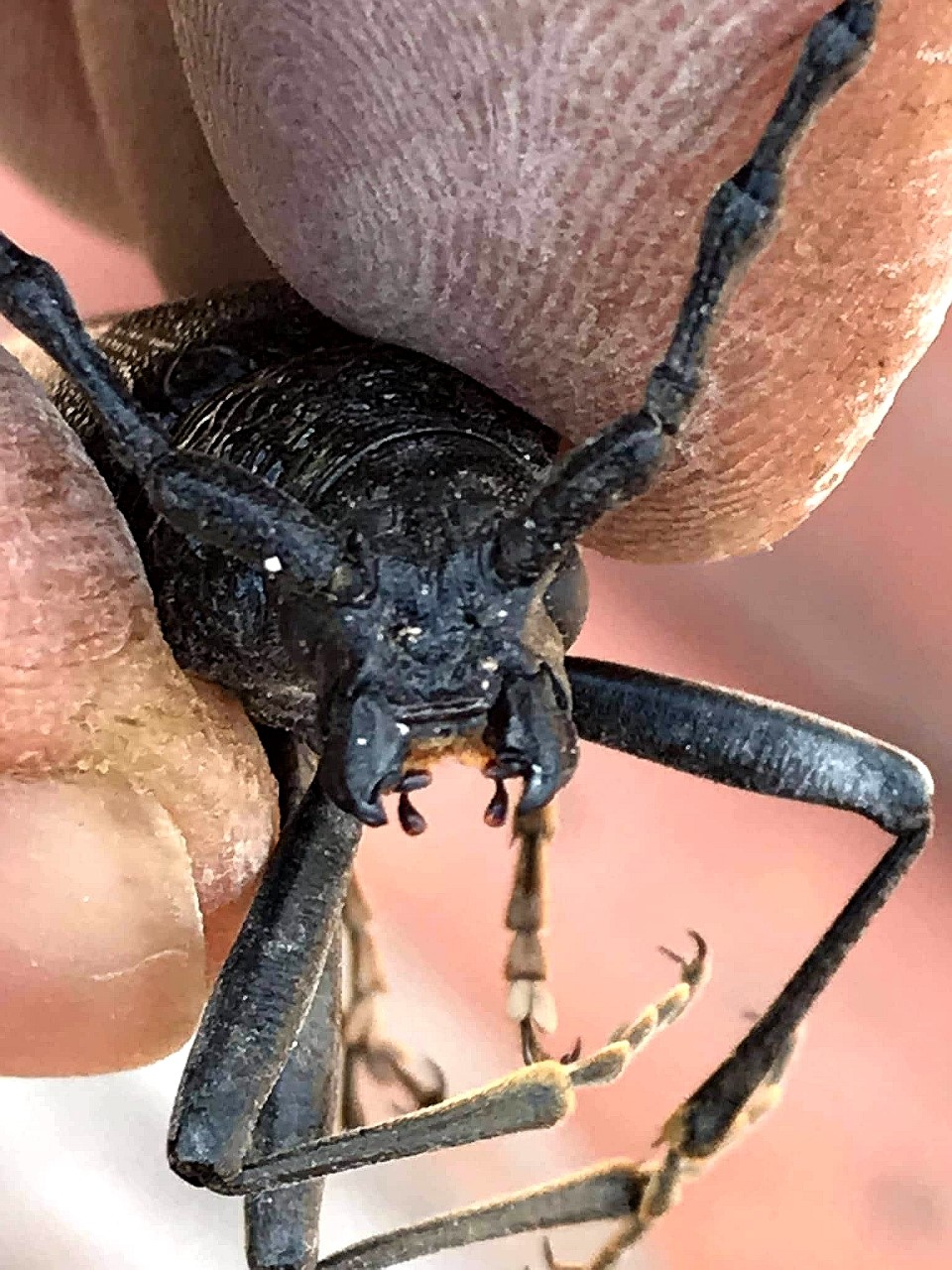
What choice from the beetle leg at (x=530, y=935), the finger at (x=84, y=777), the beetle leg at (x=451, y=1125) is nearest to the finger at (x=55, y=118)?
the finger at (x=84, y=777)

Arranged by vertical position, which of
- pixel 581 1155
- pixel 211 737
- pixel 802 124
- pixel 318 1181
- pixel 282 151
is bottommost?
pixel 581 1155

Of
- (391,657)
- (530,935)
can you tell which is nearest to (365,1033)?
(530,935)

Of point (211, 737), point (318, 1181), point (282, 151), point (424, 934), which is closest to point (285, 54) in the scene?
point (282, 151)

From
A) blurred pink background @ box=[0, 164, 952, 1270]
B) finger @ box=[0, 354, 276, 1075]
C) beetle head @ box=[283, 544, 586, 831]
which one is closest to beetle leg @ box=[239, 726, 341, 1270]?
finger @ box=[0, 354, 276, 1075]

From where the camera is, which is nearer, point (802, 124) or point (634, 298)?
point (802, 124)

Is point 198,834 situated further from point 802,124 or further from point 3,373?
point 802,124

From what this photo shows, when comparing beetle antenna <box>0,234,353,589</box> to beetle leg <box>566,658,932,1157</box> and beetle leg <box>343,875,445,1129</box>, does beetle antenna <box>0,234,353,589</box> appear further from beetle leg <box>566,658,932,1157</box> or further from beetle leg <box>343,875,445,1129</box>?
beetle leg <box>343,875,445,1129</box>

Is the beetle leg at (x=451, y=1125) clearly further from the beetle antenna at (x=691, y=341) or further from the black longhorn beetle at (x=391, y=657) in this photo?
the beetle antenna at (x=691, y=341)

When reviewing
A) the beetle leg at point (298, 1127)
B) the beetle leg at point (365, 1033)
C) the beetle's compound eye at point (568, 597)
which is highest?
the beetle's compound eye at point (568, 597)
